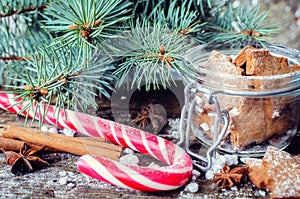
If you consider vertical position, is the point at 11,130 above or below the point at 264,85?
below

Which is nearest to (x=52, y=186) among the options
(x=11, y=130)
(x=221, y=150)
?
(x=11, y=130)

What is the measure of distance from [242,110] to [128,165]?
216mm

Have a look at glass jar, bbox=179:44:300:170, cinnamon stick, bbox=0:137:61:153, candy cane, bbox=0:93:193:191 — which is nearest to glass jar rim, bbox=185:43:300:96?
glass jar, bbox=179:44:300:170

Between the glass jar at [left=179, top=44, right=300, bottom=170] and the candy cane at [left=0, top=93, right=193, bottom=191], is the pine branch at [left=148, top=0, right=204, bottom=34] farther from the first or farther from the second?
the candy cane at [left=0, top=93, right=193, bottom=191]

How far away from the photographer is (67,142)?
0.84 metres

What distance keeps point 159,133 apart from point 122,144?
97mm

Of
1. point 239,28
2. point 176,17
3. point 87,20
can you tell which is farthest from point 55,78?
point 239,28

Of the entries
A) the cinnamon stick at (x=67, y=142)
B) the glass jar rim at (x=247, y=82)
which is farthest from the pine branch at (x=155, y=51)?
the cinnamon stick at (x=67, y=142)

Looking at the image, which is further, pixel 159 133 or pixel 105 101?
pixel 105 101

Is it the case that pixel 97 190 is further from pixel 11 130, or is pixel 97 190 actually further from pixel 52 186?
pixel 11 130

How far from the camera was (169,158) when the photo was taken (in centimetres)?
78

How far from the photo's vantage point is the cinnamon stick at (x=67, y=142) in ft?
2.72

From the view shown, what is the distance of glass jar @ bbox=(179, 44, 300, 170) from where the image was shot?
75cm

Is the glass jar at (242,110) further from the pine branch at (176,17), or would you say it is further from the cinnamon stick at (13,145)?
the cinnamon stick at (13,145)
